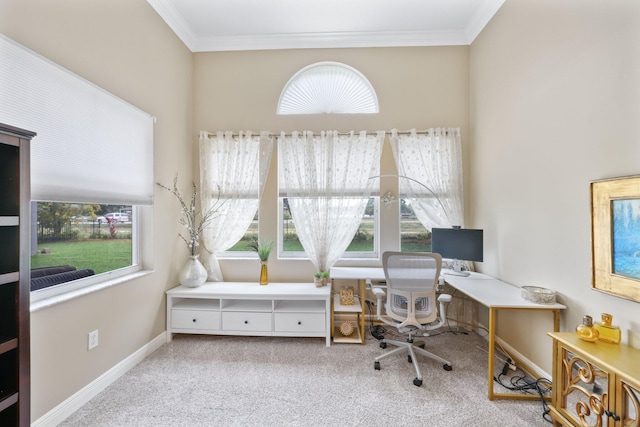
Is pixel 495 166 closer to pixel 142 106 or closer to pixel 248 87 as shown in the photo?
pixel 248 87

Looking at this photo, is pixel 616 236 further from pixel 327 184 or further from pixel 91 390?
pixel 91 390

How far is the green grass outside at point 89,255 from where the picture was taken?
5.71 feet

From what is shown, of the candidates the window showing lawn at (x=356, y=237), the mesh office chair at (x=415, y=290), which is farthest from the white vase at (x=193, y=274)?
the mesh office chair at (x=415, y=290)

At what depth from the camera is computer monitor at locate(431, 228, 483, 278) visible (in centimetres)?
260

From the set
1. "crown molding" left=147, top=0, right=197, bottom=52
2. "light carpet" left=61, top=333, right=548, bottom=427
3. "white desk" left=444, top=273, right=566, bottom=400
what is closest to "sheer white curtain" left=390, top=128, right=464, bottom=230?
"white desk" left=444, top=273, right=566, bottom=400

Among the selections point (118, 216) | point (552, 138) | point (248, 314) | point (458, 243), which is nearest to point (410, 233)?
point (458, 243)

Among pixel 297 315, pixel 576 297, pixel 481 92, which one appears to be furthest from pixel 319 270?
pixel 481 92

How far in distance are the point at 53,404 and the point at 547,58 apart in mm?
4189

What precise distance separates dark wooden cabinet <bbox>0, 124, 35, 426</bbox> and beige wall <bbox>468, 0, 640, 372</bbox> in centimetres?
300

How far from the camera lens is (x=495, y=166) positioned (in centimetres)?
265

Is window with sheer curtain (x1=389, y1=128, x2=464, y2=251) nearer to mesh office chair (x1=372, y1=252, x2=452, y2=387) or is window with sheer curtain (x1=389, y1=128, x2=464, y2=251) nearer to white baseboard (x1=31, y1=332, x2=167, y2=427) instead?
mesh office chair (x1=372, y1=252, x2=452, y2=387)

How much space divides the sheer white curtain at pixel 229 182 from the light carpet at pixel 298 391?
1.07 meters

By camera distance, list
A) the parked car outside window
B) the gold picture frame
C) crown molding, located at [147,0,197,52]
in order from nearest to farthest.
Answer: the gold picture frame
the parked car outside window
crown molding, located at [147,0,197,52]

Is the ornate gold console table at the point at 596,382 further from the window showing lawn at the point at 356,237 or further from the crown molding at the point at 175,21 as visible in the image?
the crown molding at the point at 175,21
